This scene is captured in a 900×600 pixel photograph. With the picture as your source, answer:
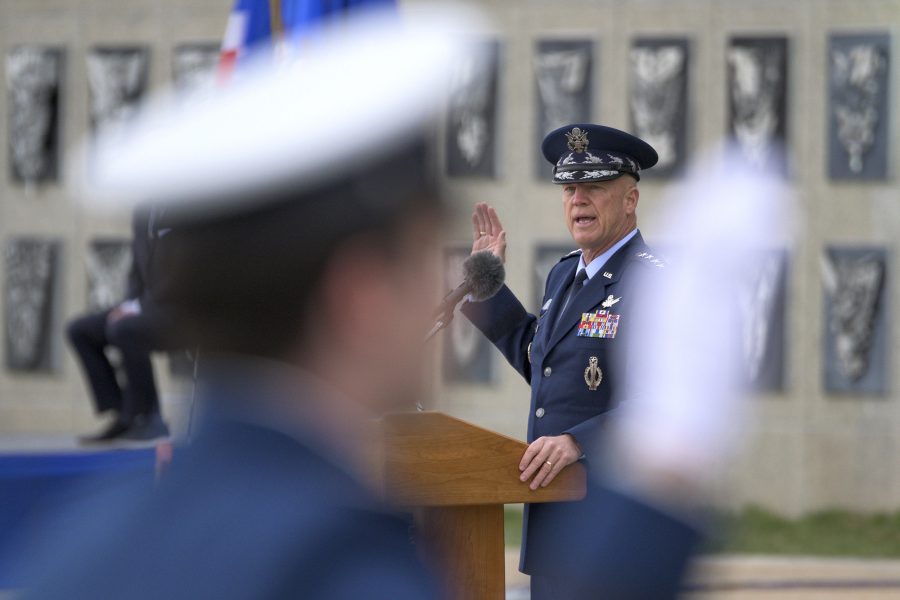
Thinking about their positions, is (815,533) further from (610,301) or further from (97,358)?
(610,301)

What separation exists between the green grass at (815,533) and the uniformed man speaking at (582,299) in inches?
177

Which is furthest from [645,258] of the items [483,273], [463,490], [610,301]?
[463,490]

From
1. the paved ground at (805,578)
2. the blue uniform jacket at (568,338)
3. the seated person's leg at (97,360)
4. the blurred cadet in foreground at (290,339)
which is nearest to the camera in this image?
the blurred cadet in foreground at (290,339)

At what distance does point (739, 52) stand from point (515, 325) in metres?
5.75

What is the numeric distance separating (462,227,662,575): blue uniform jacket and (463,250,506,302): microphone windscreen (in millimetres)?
279

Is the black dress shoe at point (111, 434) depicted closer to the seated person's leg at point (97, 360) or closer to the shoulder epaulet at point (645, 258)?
the seated person's leg at point (97, 360)

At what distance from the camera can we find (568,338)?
312 centimetres

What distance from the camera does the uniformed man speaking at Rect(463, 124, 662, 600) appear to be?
9.91 ft

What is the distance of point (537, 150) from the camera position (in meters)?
8.80

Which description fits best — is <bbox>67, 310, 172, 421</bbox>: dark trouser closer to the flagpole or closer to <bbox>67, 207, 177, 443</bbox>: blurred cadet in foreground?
<bbox>67, 207, 177, 443</bbox>: blurred cadet in foreground

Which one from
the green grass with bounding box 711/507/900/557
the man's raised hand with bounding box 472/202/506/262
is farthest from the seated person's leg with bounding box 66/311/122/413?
the man's raised hand with bounding box 472/202/506/262

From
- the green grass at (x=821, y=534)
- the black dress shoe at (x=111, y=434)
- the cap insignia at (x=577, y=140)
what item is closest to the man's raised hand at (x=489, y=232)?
the cap insignia at (x=577, y=140)

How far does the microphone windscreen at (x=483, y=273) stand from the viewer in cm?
273

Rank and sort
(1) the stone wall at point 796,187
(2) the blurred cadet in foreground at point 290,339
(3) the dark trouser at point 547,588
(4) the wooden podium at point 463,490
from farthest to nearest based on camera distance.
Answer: (1) the stone wall at point 796,187, (3) the dark trouser at point 547,588, (4) the wooden podium at point 463,490, (2) the blurred cadet in foreground at point 290,339
